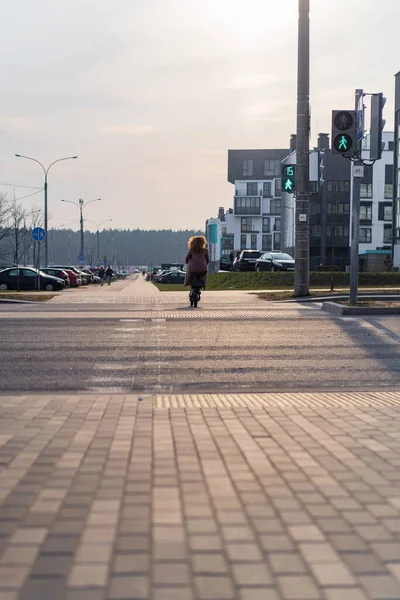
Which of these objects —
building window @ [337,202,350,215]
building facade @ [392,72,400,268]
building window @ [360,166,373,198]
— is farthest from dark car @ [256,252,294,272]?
building window @ [360,166,373,198]

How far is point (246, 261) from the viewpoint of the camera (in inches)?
1886

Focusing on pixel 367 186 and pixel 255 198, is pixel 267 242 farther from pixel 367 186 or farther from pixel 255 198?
pixel 367 186

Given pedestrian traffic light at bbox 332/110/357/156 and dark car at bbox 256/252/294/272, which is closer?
pedestrian traffic light at bbox 332/110/357/156

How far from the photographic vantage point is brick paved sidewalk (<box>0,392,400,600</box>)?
3.27 metres

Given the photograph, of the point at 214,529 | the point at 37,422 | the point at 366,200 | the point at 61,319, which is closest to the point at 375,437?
the point at 214,529

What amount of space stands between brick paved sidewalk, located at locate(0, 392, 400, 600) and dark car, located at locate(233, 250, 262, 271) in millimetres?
41062

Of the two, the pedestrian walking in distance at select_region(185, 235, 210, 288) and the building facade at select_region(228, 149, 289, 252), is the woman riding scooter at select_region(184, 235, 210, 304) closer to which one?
the pedestrian walking in distance at select_region(185, 235, 210, 288)

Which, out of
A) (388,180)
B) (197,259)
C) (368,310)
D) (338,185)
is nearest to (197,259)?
(197,259)

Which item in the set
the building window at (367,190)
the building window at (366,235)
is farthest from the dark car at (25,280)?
the building window at (367,190)

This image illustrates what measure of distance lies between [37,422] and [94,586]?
3.19m

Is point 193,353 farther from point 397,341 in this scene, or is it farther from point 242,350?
point 397,341

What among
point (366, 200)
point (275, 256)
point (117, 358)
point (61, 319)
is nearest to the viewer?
point (117, 358)

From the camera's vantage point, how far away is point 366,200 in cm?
8494

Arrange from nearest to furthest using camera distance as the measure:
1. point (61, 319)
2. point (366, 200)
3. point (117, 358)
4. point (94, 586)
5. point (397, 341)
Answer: point (94, 586), point (117, 358), point (397, 341), point (61, 319), point (366, 200)
